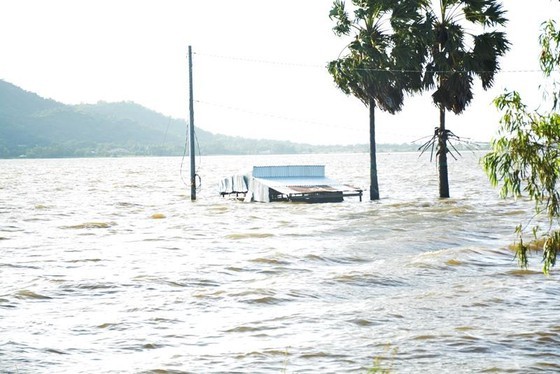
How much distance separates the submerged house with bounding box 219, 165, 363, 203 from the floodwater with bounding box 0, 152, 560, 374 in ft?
48.4

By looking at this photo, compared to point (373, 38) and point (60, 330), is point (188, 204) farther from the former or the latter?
point (60, 330)

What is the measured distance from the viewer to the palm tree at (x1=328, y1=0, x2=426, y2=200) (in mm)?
45781

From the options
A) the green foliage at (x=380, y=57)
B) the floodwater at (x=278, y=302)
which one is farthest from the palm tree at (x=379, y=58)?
the floodwater at (x=278, y=302)

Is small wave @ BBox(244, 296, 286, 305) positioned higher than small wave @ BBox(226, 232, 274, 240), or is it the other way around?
small wave @ BBox(226, 232, 274, 240)

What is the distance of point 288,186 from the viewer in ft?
174

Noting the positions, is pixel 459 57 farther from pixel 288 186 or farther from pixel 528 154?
pixel 528 154

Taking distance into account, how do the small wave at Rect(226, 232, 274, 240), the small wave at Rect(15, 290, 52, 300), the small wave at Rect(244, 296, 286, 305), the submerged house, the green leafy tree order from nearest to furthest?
the green leafy tree < the small wave at Rect(244, 296, 286, 305) < the small wave at Rect(15, 290, 52, 300) < the small wave at Rect(226, 232, 274, 240) < the submerged house

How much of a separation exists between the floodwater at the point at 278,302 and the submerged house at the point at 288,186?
14766 millimetres

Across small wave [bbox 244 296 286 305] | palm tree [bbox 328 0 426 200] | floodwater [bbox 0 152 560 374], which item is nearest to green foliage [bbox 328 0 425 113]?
palm tree [bbox 328 0 426 200]

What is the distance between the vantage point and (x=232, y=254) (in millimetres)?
27344

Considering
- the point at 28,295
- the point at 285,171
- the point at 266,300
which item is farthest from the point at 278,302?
the point at 285,171

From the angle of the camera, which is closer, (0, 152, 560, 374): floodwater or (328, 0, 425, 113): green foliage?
(0, 152, 560, 374): floodwater

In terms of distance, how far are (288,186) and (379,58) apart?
1084cm

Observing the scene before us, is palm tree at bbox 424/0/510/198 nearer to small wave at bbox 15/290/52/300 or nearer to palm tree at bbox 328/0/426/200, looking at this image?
palm tree at bbox 328/0/426/200
